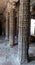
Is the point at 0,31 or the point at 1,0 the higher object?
the point at 1,0

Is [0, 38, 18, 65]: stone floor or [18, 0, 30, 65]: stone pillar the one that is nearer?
[18, 0, 30, 65]: stone pillar

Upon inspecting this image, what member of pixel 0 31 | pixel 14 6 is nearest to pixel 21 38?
pixel 14 6

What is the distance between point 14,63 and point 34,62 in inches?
29.3

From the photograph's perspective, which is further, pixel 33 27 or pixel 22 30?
pixel 33 27

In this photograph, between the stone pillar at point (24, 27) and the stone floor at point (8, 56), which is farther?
the stone floor at point (8, 56)

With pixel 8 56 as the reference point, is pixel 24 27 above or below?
above

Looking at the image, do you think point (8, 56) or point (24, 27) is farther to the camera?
point (8, 56)

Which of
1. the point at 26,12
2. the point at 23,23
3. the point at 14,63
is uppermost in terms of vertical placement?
the point at 26,12

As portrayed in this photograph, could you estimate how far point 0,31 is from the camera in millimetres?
19266

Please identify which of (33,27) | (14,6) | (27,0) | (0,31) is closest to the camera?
(27,0)

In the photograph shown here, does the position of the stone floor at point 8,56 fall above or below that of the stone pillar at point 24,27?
below

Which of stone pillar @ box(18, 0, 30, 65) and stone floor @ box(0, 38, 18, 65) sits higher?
stone pillar @ box(18, 0, 30, 65)

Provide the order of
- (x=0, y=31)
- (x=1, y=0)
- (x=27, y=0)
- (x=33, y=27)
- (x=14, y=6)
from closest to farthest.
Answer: (x=27, y=0)
(x=14, y=6)
(x=1, y=0)
(x=33, y=27)
(x=0, y=31)

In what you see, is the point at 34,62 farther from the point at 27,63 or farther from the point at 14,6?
the point at 14,6
